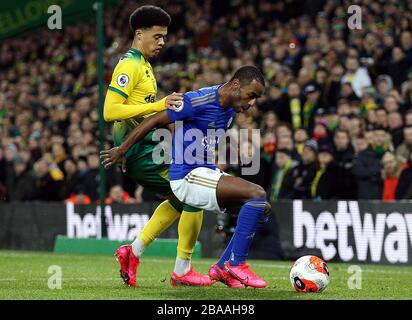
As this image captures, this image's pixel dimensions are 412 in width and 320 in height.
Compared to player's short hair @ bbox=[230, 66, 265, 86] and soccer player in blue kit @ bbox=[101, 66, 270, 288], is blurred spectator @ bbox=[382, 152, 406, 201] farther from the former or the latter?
player's short hair @ bbox=[230, 66, 265, 86]

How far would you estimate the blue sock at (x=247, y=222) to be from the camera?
8477 millimetres

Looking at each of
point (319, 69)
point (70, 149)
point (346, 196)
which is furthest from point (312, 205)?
point (70, 149)

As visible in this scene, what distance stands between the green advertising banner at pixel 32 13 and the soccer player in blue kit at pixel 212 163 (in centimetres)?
1741

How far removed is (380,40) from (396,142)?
2.85 m

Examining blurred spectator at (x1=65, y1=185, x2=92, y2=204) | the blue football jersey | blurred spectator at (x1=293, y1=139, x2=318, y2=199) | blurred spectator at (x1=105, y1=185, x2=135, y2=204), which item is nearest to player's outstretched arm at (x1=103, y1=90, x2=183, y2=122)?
the blue football jersey

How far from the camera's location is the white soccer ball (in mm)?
8625

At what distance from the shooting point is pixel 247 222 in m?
8.48

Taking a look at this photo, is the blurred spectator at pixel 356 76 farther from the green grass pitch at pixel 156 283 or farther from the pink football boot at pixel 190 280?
the pink football boot at pixel 190 280

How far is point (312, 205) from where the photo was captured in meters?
14.5

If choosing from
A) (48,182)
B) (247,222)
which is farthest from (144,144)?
(48,182)

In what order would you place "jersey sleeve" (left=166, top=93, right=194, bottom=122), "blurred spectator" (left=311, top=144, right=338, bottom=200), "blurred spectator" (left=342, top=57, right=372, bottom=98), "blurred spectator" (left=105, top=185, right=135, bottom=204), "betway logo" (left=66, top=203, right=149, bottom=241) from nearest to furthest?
1. "jersey sleeve" (left=166, top=93, right=194, bottom=122)
2. "blurred spectator" (left=311, top=144, right=338, bottom=200)
3. "betway logo" (left=66, top=203, right=149, bottom=241)
4. "blurred spectator" (left=342, top=57, right=372, bottom=98)
5. "blurred spectator" (left=105, top=185, right=135, bottom=204)

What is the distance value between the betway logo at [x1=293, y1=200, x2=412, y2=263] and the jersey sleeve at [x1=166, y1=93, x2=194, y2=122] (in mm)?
5526

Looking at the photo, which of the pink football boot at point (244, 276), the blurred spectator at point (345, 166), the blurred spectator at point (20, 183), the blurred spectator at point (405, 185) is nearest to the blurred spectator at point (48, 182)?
the blurred spectator at point (20, 183)

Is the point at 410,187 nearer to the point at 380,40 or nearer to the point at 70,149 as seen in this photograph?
the point at 380,40
